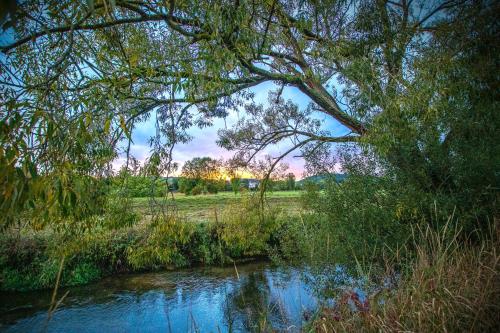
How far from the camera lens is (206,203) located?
20375 millimetres

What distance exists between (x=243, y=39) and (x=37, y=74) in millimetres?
2306

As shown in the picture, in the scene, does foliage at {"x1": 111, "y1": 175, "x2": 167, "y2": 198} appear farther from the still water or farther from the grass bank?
the grass bank

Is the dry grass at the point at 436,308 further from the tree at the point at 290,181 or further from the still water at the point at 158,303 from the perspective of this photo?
the tree at the point at 290,181

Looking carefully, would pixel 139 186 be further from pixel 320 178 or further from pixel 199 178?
pixel 320 178

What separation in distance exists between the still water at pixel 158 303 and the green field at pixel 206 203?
1.97 m

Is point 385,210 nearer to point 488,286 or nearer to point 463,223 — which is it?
point 463,223

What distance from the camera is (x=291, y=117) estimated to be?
740 centimetres

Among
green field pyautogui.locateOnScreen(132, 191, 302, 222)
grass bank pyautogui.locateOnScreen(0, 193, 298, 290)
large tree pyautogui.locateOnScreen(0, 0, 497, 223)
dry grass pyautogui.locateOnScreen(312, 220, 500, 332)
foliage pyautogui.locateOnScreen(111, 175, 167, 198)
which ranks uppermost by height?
large tree pyautogui.locateOnScreen(0, 0, 497, 223)

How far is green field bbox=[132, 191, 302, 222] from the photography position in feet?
12.5

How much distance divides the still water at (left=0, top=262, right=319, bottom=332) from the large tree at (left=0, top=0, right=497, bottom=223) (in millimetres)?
3241

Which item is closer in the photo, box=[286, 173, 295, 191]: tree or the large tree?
the large tree

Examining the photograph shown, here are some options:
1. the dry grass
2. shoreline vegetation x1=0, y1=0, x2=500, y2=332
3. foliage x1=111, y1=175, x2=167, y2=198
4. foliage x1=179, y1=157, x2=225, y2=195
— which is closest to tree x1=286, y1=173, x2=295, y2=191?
shoreline vegetation x1=0, y1=0, x2=500, y2=332

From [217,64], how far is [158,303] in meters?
7.21

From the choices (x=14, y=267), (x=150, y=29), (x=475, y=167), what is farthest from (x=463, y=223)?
(x=14, y=267)
